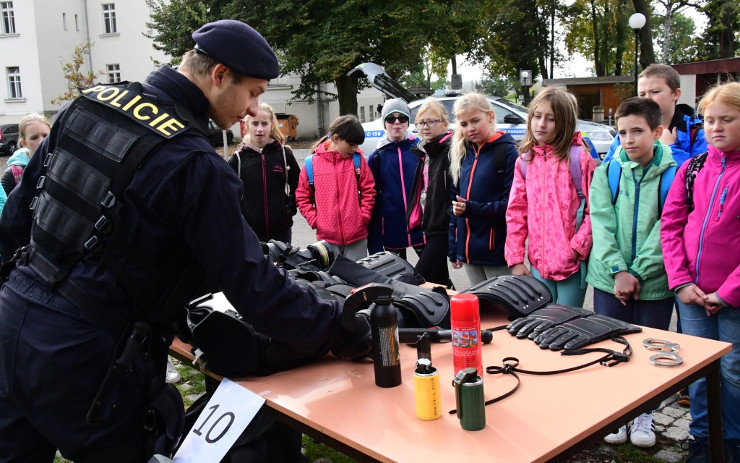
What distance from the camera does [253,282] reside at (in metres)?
2.19

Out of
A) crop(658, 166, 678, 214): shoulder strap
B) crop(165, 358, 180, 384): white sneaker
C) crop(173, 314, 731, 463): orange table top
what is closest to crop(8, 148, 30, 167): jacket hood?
crop(165, 358, 180, 384): white sneaker

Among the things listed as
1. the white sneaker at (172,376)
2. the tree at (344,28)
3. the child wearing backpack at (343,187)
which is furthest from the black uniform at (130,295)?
the tree at (344,28)

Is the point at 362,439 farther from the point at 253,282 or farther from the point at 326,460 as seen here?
the point at 326,460

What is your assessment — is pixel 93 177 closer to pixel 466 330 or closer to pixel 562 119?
pixel 466 330

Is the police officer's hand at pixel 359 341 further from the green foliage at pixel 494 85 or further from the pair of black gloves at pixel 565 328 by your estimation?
the green foliage at pixel 494 85

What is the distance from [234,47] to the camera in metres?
2.24

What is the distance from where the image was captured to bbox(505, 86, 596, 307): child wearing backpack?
12.6ft

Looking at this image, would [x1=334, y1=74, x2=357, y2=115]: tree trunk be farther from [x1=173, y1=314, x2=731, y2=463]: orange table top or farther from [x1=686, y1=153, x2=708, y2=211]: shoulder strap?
[x1=173, y1=314, x2=731, y2=463]: orange table top

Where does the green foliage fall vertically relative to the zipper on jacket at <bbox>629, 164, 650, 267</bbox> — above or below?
above

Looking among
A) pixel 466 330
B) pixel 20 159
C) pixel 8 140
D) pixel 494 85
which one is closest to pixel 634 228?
pixel 466 330

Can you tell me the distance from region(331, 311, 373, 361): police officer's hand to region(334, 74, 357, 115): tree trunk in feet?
78.6

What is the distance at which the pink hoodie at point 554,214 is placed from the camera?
3820 millimetres

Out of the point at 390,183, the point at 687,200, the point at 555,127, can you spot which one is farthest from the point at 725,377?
the point at 390,183

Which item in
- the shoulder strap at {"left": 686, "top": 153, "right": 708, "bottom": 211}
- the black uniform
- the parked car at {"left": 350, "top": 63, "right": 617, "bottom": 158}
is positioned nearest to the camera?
the black uniform
